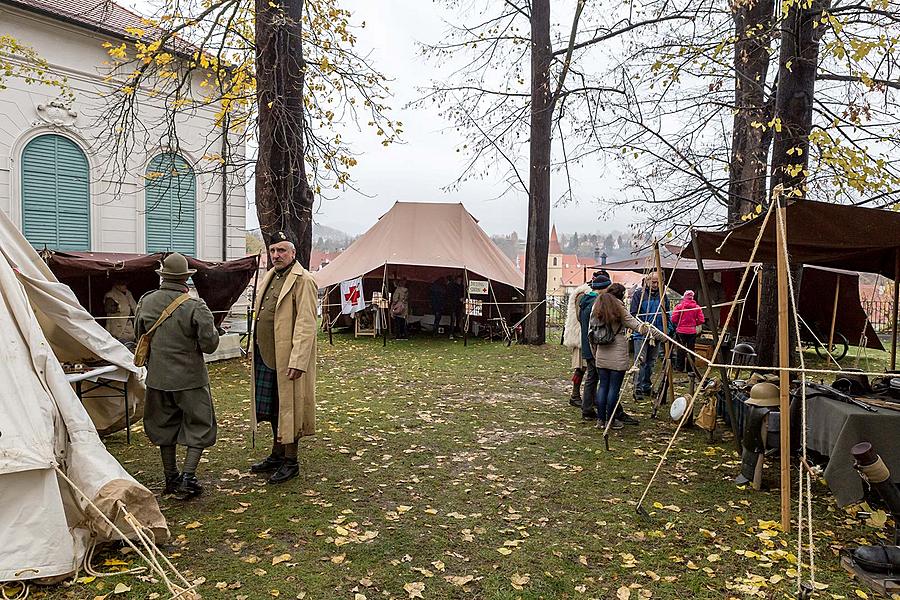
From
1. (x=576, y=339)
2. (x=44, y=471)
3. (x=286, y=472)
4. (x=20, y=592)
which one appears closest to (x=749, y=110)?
(x=576, y=339)

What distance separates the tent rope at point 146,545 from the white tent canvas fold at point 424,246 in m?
11.1

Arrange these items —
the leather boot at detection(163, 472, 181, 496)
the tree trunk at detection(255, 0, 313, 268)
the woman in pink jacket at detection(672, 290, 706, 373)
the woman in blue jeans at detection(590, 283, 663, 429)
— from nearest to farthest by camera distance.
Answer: the leather boot at detection(163, 472, 181, 496) < the woman in blue jeans at detection(590, 283, 663, 429) < the tree trunk at detection(255, 0, 313, 268) < the woman in pink jacket at detection(672, 290, 706, 373)

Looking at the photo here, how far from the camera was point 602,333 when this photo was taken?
625 cm

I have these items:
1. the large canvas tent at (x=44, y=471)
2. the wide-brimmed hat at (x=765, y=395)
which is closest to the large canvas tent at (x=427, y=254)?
the wide-brimmed hat at (x=765, y=395)

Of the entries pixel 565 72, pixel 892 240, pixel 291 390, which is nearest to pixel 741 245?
pixel 892 240

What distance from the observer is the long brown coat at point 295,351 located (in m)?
4.48

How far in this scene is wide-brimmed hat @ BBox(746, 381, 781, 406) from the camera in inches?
183

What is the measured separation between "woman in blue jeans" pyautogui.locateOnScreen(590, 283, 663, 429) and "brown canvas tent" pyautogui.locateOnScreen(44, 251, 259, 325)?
595 cm

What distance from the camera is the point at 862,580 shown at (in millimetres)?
3246

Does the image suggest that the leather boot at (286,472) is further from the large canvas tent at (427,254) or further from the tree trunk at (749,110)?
the large canvas tent at (427,254)

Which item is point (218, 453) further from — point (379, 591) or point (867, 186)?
point (867, 186)

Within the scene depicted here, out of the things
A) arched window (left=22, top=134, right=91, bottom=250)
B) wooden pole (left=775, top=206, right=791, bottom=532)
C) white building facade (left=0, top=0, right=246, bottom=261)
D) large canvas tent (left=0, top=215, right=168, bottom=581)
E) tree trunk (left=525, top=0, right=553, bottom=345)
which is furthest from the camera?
tree trunk (left=525, top=0, right=553, bottom=345)

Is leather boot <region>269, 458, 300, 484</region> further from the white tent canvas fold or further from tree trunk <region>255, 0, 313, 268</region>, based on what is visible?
the white tent canvas fold

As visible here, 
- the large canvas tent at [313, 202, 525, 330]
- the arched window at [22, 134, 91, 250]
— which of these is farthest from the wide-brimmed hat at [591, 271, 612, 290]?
the arched window at [22, 134, 91, 250]
